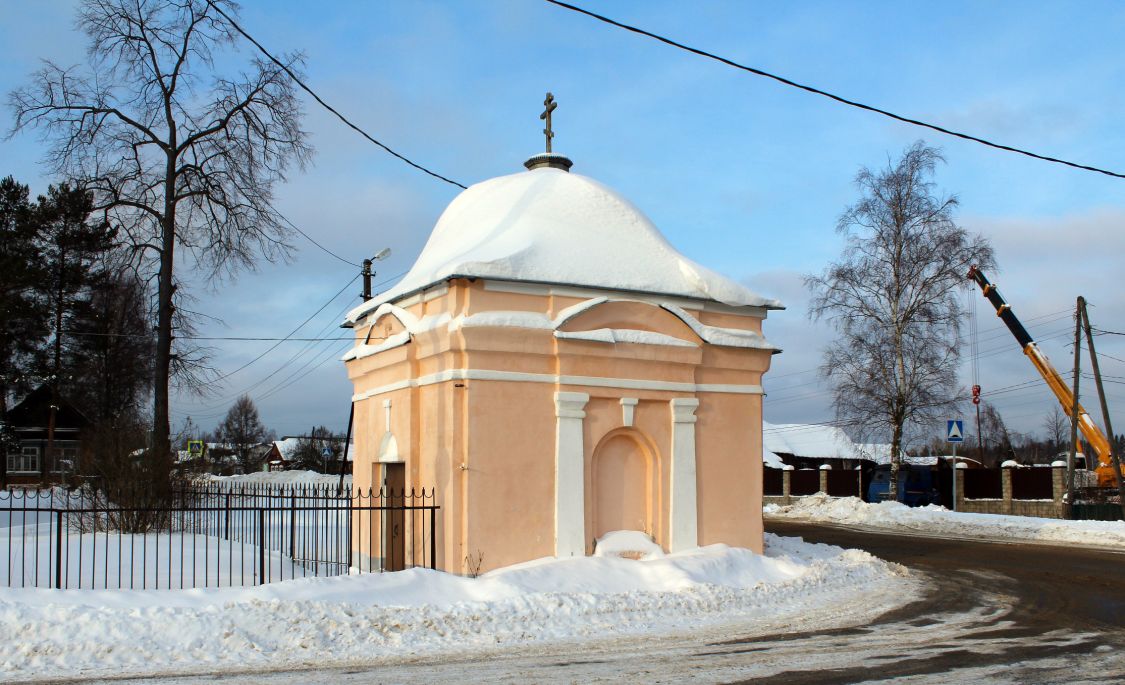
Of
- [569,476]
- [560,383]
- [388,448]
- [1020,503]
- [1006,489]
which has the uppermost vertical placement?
[560,383]

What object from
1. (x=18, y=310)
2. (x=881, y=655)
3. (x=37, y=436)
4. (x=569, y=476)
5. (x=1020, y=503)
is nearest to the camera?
(x=881, y=655)

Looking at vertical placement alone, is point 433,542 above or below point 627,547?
above

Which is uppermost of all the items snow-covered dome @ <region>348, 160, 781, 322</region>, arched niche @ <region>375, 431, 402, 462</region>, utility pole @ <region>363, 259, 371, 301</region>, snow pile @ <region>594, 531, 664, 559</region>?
A: utility pole @ <region>363, 259, 371, 301</region>

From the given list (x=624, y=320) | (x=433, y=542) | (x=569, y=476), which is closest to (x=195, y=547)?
(x=433, y=542)

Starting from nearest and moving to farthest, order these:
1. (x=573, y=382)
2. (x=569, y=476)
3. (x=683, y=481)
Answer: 1. (x=569, y=476)
2. (x=573, y=382)
3. (x=683, y=481)

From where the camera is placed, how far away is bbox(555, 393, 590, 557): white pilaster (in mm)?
12727

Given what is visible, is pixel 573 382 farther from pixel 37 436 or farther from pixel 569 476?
pixel 37 436

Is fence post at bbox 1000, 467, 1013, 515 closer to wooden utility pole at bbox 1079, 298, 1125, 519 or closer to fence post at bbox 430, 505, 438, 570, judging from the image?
wooden utility pole at bbox 1079, 298, 1125, 519

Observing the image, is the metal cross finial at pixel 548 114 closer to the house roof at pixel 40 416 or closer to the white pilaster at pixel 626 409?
the white pilaster at pixel 626 409

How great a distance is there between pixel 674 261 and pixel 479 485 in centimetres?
469

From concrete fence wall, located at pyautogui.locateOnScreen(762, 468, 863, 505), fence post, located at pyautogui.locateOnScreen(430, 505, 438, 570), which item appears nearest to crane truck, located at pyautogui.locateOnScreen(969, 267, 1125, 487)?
concrete fence wall, located at pyautogui.locateOnScreen(762, 468, 863, 505)

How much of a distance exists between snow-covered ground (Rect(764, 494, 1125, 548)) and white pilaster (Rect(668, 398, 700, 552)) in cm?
1200

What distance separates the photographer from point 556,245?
1371 centimetres

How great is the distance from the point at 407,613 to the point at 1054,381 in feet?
97.3
